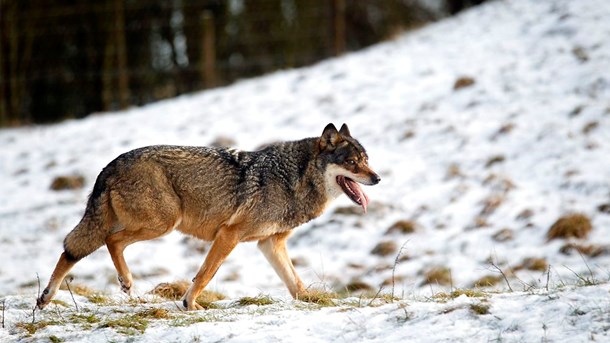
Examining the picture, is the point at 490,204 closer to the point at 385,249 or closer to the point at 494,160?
the point at 494,160

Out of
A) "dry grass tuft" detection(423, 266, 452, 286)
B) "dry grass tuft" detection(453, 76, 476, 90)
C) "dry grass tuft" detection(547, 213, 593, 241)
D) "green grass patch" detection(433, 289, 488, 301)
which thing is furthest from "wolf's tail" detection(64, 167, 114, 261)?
"dry grass tuft" detection(453, 76, 476, 90)

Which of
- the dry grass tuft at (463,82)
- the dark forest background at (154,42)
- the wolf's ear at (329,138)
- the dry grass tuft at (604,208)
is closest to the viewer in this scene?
the wolf's ear at (329,138)

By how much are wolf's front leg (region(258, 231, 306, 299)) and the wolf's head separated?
644 mm

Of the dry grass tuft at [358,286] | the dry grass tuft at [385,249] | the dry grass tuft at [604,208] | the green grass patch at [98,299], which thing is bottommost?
the dry grass tuft at [358,286]

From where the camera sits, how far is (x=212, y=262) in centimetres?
705

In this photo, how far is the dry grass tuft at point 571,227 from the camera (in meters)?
10.5

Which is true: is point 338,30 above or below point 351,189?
above

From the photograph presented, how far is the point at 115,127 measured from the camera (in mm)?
17219

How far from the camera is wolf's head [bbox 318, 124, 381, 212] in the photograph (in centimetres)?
755

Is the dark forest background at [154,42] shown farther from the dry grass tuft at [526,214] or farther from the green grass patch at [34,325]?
the green grass patch at [34,325]

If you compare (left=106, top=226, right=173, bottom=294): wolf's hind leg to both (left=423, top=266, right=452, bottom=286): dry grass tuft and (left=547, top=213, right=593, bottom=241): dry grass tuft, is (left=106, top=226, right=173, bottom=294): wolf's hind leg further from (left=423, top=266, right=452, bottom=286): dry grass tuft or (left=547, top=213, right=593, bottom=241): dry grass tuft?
(left=547, top=213, right=593, bottom=241): dry grass tuft

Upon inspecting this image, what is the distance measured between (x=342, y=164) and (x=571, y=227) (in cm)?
434

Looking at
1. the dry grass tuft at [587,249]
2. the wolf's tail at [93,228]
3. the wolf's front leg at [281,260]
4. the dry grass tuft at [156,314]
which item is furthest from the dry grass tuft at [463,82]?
the dry grass tuft at [156,314]

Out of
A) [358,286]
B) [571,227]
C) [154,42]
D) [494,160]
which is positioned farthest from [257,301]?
[154,42]
